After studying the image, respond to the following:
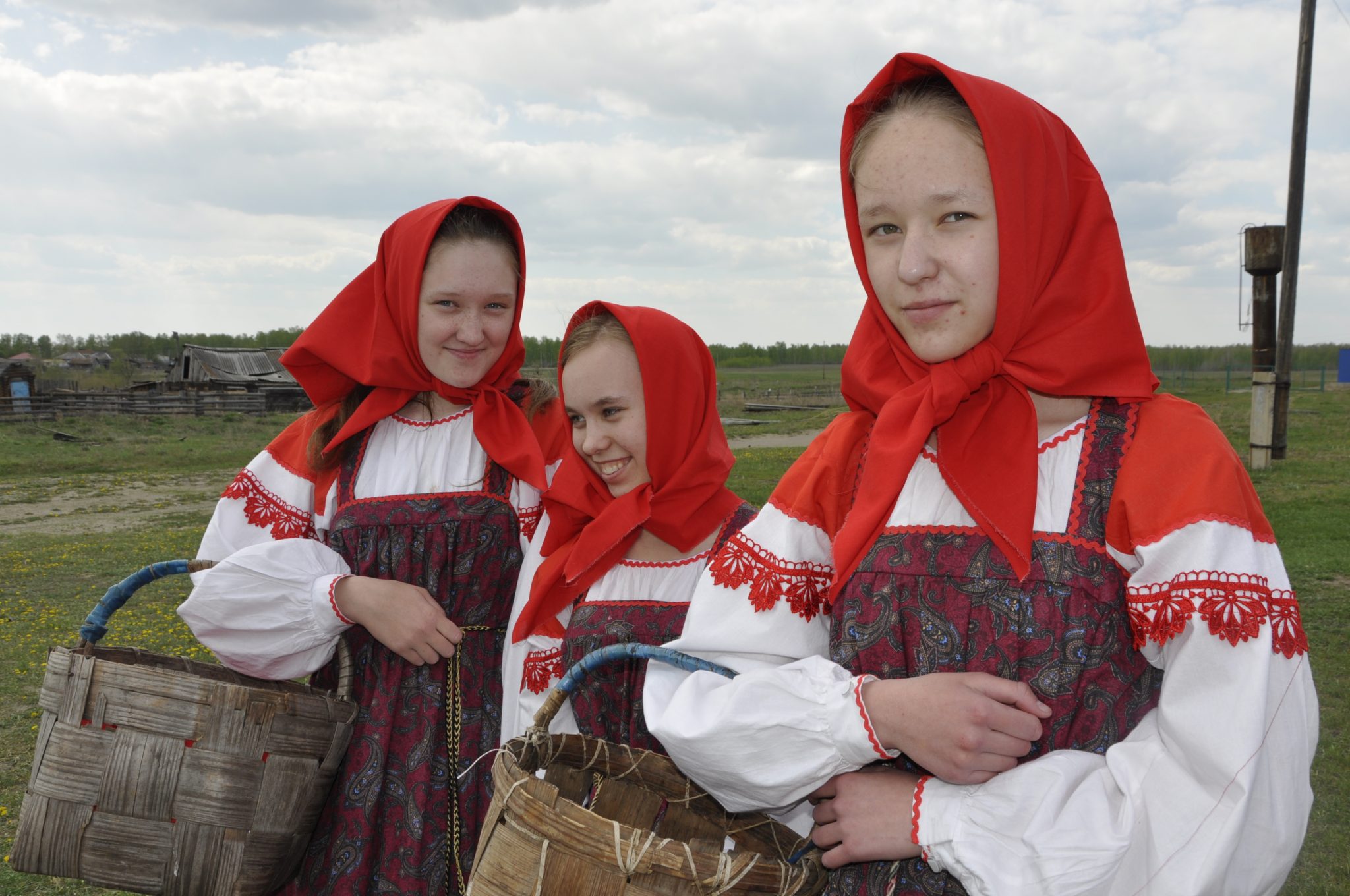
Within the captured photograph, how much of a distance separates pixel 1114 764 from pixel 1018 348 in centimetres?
59

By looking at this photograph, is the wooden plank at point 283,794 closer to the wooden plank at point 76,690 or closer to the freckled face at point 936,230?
the wooden plank at point 76,690

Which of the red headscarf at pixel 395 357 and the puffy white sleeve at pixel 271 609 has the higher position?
the red headscarf at pixel 395 357

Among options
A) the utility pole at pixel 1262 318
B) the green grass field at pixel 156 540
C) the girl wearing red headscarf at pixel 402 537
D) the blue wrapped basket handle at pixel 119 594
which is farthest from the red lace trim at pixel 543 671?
the utility pole at pixel 1262 318

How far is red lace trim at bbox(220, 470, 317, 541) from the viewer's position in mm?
2547

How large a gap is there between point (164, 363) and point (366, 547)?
220ft

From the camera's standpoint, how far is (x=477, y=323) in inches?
98.8

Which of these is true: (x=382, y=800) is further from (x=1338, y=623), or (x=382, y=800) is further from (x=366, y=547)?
(x=1338, y=623)

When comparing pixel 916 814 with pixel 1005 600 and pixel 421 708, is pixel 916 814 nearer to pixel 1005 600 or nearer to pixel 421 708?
pixel 1005 600

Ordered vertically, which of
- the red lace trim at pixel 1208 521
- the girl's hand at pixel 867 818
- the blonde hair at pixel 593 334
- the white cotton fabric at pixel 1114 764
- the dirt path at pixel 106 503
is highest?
the blonde hair at pixel 593 334

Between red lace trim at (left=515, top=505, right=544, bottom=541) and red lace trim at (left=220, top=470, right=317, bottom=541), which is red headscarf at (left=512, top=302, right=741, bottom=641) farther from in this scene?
red lace trim at (left=220, top=470, right=317, bottom=541)

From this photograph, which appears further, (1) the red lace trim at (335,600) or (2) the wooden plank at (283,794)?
(1) the red lace trim at (335,600)

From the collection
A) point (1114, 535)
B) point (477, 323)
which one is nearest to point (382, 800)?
point (477, 323)

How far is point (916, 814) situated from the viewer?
1390 millimetres

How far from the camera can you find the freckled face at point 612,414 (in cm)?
238
